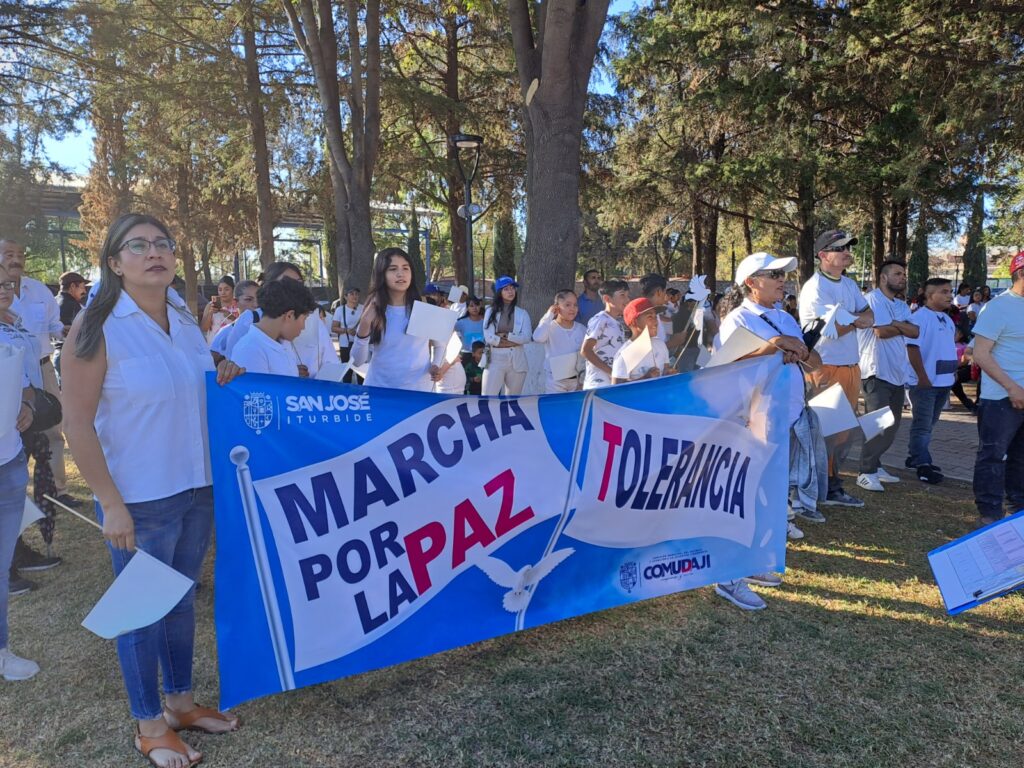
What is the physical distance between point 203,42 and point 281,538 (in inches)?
579

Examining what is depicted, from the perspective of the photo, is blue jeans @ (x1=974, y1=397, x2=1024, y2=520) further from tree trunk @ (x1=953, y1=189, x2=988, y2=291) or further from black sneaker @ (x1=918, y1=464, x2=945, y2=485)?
tree trunk @ (x1=953, y1=189, x2=988, y2=291)

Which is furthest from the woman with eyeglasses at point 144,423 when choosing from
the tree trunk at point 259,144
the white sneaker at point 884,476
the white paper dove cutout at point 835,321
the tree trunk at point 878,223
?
the tree trunk at point 878,223

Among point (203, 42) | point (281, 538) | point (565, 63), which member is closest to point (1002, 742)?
point (281, 538)

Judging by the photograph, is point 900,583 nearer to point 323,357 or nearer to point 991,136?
point 323,357

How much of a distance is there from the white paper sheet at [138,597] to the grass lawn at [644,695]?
702 mm

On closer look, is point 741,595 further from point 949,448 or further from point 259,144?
point 259,144

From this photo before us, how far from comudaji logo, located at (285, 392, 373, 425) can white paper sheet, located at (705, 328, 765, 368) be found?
77.2 inches

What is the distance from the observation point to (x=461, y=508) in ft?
9.74

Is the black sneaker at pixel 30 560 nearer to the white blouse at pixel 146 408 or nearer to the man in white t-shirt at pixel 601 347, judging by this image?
the white blouse at pixel 146 408

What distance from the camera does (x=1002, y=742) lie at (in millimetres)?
2639

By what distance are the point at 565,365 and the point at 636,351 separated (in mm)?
1369

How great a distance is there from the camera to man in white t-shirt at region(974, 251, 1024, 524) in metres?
4.49

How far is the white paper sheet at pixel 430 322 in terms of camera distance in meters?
4.39

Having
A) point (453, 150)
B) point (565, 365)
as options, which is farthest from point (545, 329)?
point (453, 150)
